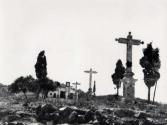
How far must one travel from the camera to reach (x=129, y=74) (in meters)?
61.2

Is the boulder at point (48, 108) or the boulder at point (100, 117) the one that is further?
the boulder at point (48, 108)

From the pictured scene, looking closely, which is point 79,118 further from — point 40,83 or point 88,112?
point 40,83

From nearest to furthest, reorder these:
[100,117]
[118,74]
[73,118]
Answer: [100,117] → [73,118] → [118,74]

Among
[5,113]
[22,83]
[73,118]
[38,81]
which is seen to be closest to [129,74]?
[73,118]

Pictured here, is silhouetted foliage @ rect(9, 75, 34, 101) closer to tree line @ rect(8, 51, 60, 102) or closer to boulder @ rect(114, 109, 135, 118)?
tree line @ rect(8, 51, 60, 102)

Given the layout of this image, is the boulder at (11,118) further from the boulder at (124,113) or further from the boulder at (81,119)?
the boulder at (124,113)

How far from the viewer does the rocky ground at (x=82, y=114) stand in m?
52.6

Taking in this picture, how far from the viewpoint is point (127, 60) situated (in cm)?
6147

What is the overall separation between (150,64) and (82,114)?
15.9 meters

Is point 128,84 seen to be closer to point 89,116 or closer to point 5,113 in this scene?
point 89,116

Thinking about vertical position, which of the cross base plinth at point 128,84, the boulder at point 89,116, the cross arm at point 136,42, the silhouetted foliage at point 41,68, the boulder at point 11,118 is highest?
the cross arm at point 136,42

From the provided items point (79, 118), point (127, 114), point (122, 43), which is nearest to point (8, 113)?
point (79, 118)

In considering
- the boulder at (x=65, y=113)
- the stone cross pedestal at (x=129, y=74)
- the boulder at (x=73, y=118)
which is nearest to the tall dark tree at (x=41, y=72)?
the stone cross pedestal at (x=129, y=74)

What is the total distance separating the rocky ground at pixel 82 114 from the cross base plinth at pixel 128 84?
332 centimetres
